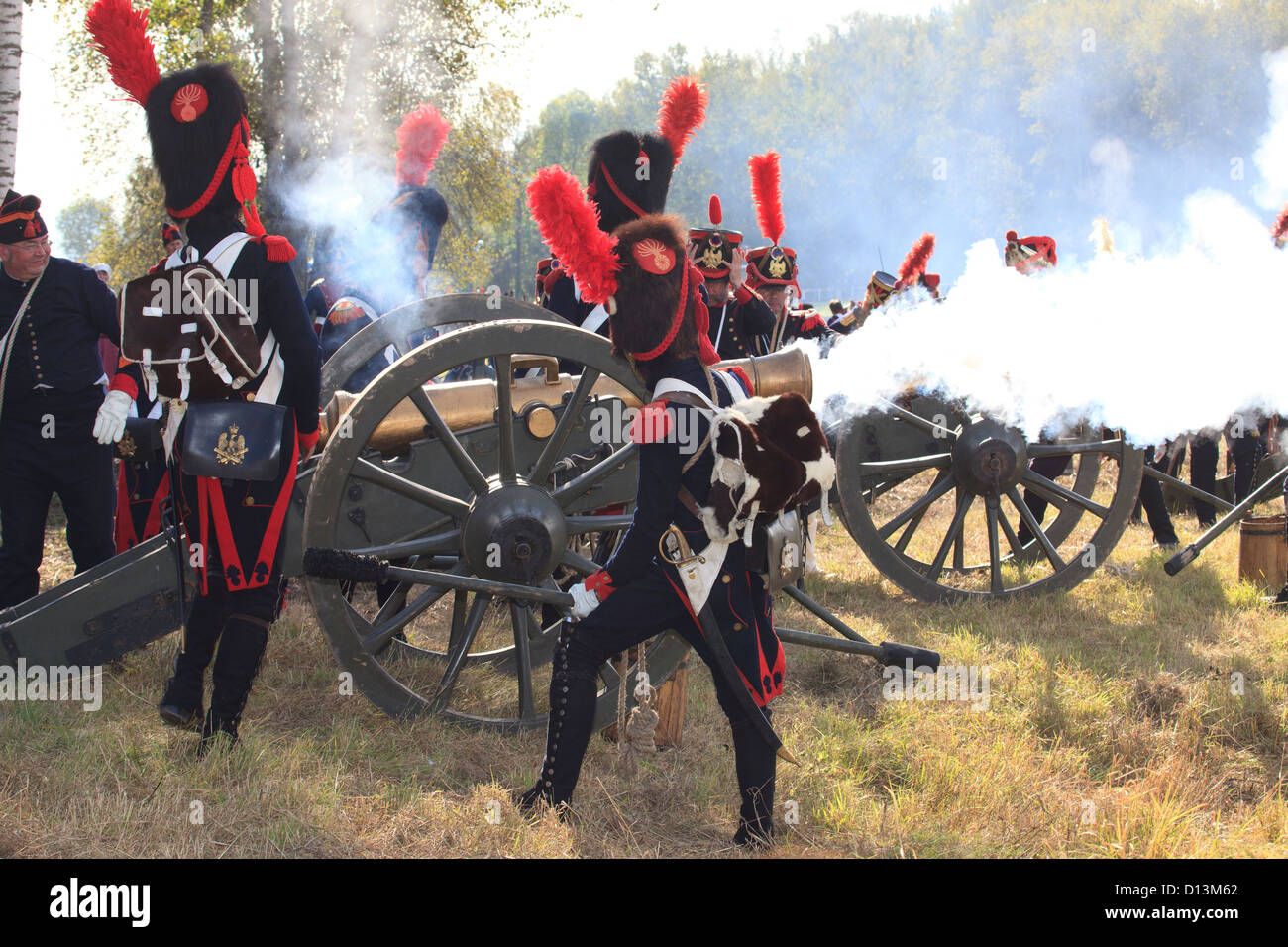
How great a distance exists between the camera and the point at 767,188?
19.2ft

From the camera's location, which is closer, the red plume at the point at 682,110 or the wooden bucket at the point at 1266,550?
the red plume at the point at 682,110

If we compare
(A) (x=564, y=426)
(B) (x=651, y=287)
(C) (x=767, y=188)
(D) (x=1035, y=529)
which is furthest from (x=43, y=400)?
(D) (x=1035, y=529)

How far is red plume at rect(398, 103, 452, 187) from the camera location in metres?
5.69

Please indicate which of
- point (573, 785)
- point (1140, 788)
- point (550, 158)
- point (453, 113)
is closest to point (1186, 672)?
point (1140, 788)

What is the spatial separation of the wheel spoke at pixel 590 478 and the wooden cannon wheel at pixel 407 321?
935 mm

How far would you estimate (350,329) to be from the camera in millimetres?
4906

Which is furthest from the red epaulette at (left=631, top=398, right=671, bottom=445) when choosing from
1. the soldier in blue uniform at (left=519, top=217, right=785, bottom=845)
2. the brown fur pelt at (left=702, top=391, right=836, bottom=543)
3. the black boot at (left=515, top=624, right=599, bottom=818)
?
the black boot at (left=515, top=624, right=599, bottom=818)

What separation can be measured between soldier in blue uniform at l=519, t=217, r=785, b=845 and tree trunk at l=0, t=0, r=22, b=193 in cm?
410

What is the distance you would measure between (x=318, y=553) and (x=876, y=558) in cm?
293

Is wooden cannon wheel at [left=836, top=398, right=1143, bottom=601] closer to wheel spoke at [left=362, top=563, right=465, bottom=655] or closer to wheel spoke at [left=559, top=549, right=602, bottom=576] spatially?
wheel spoke at [left=559, top=549, right=602, bottom=576]

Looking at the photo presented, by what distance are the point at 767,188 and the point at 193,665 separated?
3.94 meters

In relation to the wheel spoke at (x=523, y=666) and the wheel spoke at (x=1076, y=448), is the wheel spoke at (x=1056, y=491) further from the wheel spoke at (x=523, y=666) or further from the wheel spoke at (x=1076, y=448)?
the wheel spoke at (x=523, y=666)

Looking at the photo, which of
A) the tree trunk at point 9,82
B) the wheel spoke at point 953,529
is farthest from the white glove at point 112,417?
the wheel spoke at point 953,529

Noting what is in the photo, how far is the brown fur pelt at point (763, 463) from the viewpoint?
2.61 meters
